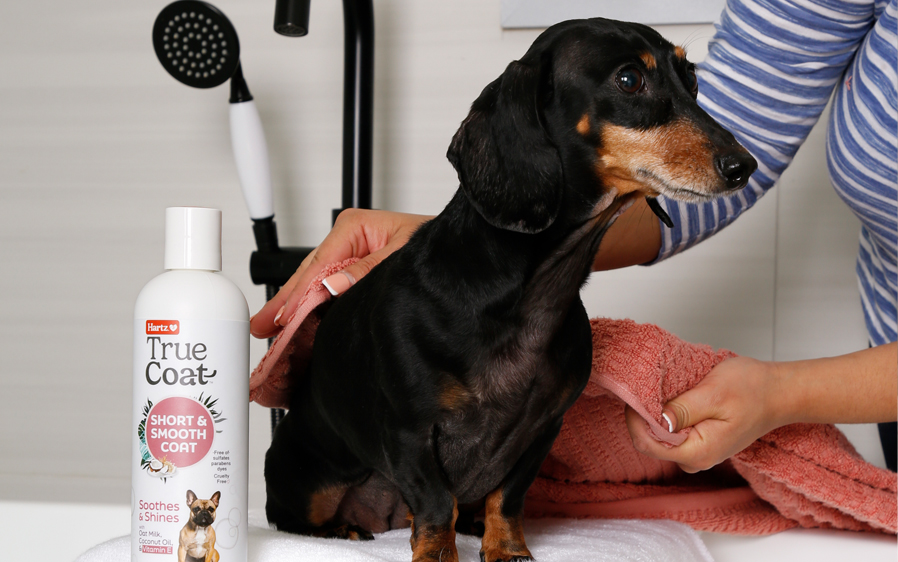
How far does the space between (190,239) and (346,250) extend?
331mm

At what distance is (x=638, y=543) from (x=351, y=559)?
28 cm

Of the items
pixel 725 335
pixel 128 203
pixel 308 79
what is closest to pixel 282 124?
pixel 308 79

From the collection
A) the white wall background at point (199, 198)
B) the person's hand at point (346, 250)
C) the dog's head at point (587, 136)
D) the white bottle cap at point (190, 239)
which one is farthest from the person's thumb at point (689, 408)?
the white wall background at point (199, 198)

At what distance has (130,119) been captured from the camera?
144 cm

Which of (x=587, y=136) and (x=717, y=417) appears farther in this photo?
(x=717, y=417)

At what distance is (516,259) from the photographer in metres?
0.59

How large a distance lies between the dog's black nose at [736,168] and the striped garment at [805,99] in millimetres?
429

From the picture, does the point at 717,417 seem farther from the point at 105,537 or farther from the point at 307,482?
the point at 105,537

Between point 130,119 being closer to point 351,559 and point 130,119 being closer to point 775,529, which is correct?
point 351,559

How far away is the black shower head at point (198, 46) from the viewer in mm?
1018

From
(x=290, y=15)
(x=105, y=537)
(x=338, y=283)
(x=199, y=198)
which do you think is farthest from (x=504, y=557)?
(x=199, y=198)

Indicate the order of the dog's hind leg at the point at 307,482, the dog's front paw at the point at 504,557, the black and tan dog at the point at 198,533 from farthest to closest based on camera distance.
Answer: the dog's hind leg at the point at 307,482 < the dog's front paw at the point at 504,557 < the black and tan dog at the point at 198,533

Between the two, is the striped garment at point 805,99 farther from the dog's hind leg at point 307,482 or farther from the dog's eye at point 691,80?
the dog's hind leg at point 307,482

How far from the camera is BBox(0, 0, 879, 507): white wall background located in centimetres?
131
